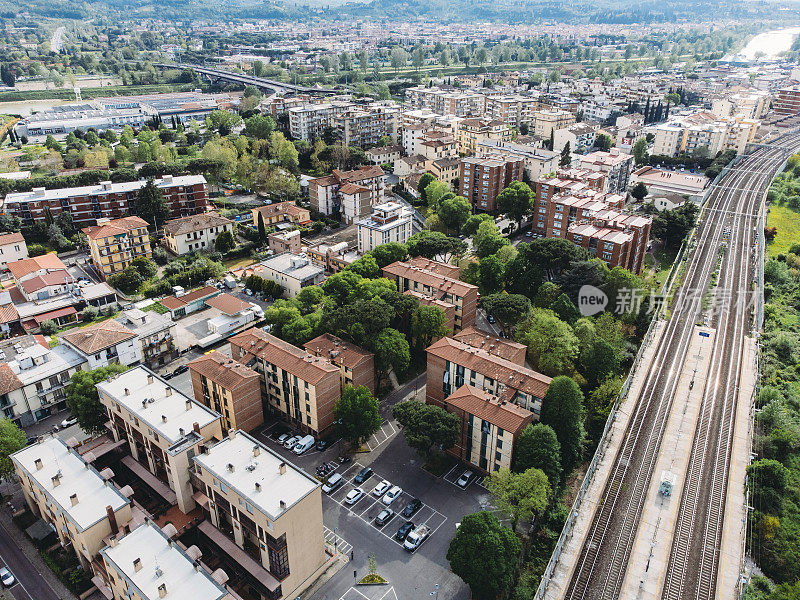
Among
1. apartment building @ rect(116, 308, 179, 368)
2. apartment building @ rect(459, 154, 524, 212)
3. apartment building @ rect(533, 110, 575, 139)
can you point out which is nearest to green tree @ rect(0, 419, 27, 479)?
apartment building @ rect(116, 308, 179, 368)

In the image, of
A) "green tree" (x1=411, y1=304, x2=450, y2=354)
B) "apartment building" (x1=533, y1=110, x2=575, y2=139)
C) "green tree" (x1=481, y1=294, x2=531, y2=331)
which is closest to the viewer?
"green tree" (x1=411, y1=304, x2=450, y2=354)

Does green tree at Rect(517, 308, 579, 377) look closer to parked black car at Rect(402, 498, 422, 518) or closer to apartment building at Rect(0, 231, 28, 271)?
parked black car at Rect(402, 498, 422, 518)

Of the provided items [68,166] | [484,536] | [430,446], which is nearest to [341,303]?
[430,446]

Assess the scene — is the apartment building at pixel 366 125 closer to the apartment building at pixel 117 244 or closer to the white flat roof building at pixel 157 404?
the apartment building at pixel 117 244

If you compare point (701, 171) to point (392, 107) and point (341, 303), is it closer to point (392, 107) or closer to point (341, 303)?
point (392, 107)

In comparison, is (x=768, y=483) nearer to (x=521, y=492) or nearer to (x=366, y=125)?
(x=521, y=492)

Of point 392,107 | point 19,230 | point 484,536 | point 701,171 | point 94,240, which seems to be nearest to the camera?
point 484,536

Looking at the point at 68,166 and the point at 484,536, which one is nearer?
the point at 484,536
